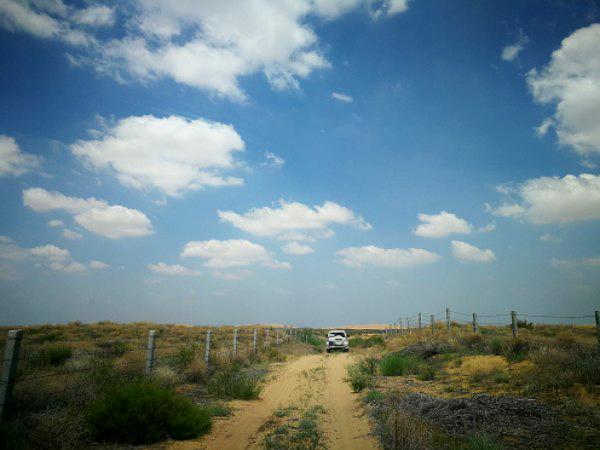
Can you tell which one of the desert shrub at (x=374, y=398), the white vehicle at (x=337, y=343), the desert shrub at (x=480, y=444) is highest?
the desert shrub at (x=480, y=444)

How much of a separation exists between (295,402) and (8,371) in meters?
6.88

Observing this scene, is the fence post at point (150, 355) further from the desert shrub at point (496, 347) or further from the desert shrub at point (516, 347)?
the desert shrub at point (496, 347)

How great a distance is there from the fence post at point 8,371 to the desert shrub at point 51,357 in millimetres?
8047

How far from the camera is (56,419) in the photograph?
19.5ft

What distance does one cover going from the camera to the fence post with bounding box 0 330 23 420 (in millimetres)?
6227

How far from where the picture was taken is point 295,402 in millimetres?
10648

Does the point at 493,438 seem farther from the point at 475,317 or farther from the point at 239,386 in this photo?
the point at 475,317

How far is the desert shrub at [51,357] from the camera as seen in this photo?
13.3m

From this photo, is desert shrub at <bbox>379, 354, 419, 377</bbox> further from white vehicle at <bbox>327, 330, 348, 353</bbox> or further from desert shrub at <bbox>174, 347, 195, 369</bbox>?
white vehicle at <bbox>327, 330, 348, 353</bbox>

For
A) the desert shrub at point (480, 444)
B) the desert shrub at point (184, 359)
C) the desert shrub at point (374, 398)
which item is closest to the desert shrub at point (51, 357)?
the desert shrub at point (184, 359)

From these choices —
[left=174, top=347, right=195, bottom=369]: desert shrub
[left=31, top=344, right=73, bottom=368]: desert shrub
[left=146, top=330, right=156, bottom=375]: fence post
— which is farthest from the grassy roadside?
[left=31, top=344, right=73, bottom=368]: desert shrub

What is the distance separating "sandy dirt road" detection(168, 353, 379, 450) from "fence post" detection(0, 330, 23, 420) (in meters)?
2.78

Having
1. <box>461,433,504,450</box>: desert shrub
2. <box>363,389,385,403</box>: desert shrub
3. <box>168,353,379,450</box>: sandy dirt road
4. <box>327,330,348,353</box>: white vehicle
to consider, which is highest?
<box>461,433,504,450</box>: desert shrub

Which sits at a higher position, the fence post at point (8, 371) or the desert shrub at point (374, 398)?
the fence post at point (8, 371)
